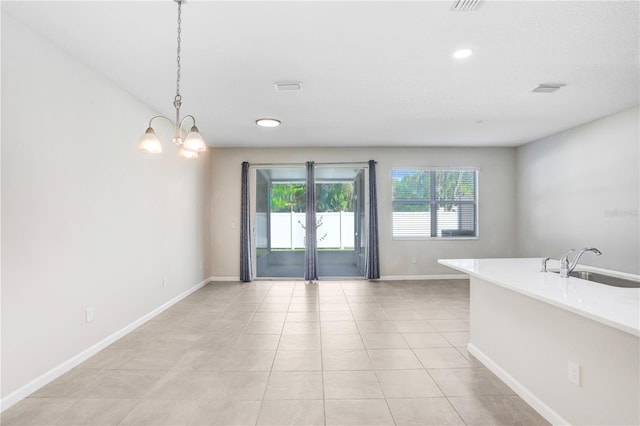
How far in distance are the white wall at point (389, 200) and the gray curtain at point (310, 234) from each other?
0.50m

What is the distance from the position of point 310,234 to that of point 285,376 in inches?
144

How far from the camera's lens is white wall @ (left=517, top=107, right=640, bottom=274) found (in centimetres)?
394

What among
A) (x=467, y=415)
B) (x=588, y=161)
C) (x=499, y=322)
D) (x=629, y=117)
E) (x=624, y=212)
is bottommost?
(x=467, y=415)

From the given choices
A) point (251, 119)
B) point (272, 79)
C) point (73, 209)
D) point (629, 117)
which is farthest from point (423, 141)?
point (73, 209)

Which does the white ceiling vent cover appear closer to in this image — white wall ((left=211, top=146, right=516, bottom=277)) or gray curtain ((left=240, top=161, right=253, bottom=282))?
white wall ((left=211, top=146, right=516, bottom=277))

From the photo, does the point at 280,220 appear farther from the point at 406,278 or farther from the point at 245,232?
the point at 406,278

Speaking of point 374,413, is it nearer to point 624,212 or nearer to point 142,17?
point 142,17

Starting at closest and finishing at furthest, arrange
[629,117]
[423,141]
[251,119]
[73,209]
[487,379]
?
[487,379] < [73,209] < [629,117] < [251,119] < [423,141]

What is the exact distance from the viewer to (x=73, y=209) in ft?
8.73

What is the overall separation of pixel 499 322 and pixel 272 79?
2.83 meters

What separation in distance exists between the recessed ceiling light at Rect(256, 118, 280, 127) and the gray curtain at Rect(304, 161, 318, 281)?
1.72m

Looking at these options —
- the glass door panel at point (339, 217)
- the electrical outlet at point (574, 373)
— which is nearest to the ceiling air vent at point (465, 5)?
the electrical outlet at point (574, 373)

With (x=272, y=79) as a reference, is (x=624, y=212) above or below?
below

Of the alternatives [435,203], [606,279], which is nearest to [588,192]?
[435,203]
